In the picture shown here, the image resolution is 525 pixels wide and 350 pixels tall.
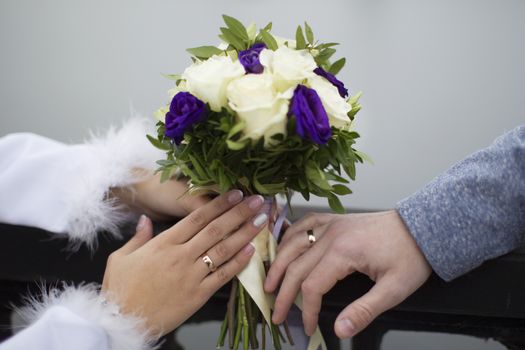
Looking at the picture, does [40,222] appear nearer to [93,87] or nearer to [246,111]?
[246,111]

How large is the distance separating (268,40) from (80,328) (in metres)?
0.56

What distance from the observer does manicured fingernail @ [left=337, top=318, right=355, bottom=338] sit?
0.76m

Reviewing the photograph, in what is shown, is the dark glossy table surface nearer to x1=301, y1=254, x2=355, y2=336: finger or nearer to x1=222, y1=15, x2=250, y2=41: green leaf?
x1=301, y1=254, x2=355, y2=336: finger

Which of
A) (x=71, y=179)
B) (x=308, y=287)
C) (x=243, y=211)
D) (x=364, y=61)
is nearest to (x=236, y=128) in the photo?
(x=243, y=211)

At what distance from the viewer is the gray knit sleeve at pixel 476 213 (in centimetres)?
76

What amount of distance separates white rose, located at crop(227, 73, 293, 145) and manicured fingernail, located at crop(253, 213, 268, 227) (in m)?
0.22

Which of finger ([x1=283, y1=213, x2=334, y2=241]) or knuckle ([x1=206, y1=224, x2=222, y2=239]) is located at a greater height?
knuckle ([x1=206, y1=224, x2=222, y2=239])

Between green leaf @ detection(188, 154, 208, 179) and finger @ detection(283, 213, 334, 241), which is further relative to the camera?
finger @ detection(283, 213, 334, 241)

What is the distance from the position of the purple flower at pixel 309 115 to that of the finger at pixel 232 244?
10.1 inches

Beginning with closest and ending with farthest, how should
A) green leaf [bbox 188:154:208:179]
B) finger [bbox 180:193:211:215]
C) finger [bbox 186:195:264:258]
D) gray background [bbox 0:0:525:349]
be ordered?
green leaf [bbox 188:154:208:179], finger [bbox 186:195:264:258], finger [bbox 180:193:211:215], gray background [bbox 0:0:525:349]

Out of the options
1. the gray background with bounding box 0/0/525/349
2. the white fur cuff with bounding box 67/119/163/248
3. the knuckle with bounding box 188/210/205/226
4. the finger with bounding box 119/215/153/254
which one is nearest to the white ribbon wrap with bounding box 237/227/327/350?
the knuckle with bounding box 188/210/205/226

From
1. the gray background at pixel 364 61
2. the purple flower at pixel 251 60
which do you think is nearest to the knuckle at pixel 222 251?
the purple flower at pixel 251 60

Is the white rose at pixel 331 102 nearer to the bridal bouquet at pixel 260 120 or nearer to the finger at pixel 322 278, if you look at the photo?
the bridal bouquet at pixel 260 120

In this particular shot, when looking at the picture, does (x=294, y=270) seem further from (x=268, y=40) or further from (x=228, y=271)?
(x=268, y=40)
